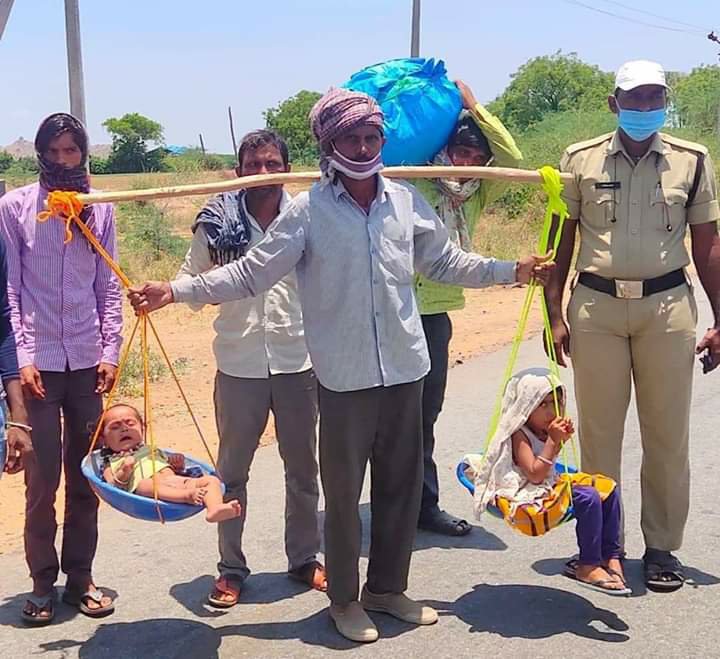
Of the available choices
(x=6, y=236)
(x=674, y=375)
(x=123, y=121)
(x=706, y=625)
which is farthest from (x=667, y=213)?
(x=123, y=121)

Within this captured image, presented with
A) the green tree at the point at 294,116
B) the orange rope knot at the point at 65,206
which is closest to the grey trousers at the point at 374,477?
the orange rope knot at the point at 65,206

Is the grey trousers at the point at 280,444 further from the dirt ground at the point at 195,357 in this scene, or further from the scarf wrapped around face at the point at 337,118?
the dirt ground at the point at 195,357

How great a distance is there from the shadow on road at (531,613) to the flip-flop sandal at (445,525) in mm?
607

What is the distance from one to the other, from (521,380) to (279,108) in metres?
49.1

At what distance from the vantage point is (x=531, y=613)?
428cm

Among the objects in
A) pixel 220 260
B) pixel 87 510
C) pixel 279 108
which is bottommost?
pixel 87 510

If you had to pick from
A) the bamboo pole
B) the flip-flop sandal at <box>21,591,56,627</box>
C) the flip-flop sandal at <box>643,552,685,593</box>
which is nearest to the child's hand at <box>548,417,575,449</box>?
the flip-flop sandal at <box>643,552,685,593</box>

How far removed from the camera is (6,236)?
13.2 feet

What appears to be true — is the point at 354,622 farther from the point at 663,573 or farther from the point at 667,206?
the point at 667,206

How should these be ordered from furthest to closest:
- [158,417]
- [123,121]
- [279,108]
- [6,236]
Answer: [123,121], [279,108], [158,417], [6,236]

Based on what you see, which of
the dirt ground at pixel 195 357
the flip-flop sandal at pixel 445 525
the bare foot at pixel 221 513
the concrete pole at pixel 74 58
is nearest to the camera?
the bare foot at pixel 221 513

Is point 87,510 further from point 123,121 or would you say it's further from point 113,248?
point 123,121

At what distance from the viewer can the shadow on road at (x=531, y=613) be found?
4105 millimetres

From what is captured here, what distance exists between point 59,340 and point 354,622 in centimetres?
158
